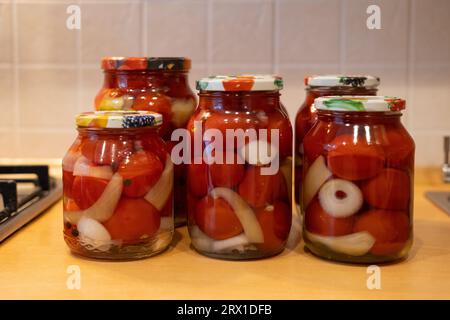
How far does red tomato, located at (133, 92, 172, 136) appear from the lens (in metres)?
0.79

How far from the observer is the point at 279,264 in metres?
0.70

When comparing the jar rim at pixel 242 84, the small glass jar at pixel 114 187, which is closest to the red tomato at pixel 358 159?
the jar rim at pixel 242 84

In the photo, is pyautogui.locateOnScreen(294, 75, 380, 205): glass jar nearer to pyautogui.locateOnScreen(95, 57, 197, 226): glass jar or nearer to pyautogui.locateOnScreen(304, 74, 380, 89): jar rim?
pyautogui.locateOnScreen(304, 74, 380, 89): jar rim

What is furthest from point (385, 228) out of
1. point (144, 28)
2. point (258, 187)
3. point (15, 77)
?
point (15, 77)

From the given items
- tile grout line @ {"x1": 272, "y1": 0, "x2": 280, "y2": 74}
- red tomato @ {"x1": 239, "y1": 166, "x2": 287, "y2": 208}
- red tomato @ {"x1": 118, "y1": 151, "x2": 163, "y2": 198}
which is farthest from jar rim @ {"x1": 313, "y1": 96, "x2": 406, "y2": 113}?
tile grout line @ {"x1": 272, "y1": 0, "x2": 280, "y2": 74}

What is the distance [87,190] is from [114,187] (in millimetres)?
31

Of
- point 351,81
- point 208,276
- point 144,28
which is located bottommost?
point 208,276

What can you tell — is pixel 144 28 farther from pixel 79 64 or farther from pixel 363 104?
pixel 363 104

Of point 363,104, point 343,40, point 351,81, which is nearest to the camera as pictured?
point 363,104

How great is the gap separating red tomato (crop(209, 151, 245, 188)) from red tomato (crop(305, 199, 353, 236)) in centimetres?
9

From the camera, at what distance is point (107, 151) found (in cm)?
68
